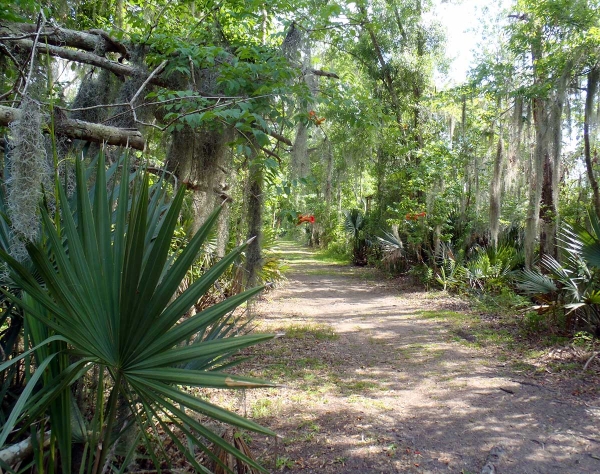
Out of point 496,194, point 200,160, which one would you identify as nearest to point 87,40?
point 200,160

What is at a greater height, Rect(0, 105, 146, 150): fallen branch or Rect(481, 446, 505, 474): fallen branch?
Rect(0, 105, 146, 150): fallen branch

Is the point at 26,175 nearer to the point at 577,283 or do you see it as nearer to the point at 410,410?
the point at 410,410

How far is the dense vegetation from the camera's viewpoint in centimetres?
155

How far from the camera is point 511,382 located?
16.9ft

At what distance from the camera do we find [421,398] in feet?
15.6

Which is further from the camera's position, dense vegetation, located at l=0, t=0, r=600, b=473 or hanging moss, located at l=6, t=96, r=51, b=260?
hanging moss, located at l=6, t=96, r=51, b=260

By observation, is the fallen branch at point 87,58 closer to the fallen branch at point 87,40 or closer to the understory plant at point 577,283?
the fallen branch at point 87,40

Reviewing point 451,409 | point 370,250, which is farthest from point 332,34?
point 370,250

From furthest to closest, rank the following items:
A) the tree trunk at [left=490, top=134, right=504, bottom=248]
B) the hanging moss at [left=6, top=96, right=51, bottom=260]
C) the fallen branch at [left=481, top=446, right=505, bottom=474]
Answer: the tree trunk at [left=490, top=134, right=504, bottom=248] → the fallen branch at [left=481, top=446, right=505, bottom=474] → the hanging moss at [left=6, top=96, right=51, bottom=260]

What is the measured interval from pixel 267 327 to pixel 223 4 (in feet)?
15.9

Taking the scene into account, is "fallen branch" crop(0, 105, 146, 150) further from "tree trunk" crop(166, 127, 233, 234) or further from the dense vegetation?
"tree trunk" crop(166, 127, 233, 234)

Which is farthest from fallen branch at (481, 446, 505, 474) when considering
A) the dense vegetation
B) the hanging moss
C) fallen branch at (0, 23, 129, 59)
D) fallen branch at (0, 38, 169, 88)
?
fallen branch at (0, 23, 129, 59)

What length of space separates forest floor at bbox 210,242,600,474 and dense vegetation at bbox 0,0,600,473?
0.94 metres

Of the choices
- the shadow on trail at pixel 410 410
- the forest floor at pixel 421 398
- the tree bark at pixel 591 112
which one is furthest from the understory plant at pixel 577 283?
the tree bark at pixel 591 112
